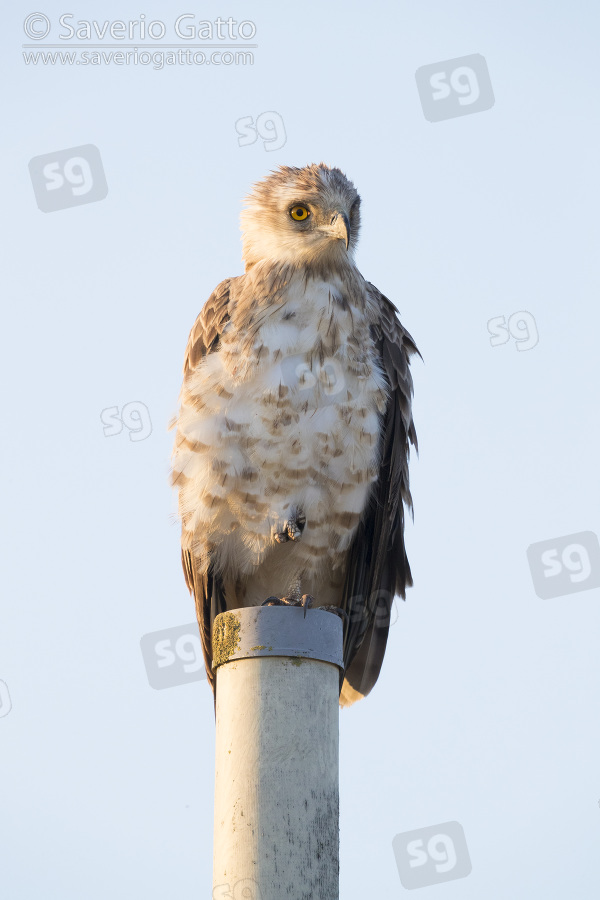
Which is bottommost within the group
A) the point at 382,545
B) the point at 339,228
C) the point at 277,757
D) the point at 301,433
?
the point at 277,757

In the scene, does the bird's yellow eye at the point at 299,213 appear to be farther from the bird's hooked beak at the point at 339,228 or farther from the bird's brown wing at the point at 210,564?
the bird's brown wing at the point at 210,564

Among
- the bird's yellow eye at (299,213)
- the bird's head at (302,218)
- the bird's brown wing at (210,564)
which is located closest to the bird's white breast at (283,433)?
the bird's brown wing at (210,564)

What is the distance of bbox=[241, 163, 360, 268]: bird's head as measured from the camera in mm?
6180

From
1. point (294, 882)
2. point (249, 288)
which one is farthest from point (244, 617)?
point (249, 288)

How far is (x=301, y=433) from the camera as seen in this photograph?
5.65 metres

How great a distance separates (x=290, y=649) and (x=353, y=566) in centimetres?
195

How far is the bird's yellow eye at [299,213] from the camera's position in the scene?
6.35 metres

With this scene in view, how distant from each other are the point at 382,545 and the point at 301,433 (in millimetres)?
921

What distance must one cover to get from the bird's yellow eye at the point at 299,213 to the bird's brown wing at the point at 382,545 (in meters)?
0.59

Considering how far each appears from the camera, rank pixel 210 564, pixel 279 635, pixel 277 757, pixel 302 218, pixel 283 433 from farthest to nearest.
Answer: pixel 302 218
pixel 210 564
pixel 283 433
pixel 279 635
pixel 277 757

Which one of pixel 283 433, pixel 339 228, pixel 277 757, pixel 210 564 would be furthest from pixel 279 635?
pixel 339 228

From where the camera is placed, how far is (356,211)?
6750 millimetres

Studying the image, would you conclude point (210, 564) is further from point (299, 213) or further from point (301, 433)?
point (299, 213)

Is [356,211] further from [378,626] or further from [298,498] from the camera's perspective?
[378,626]
